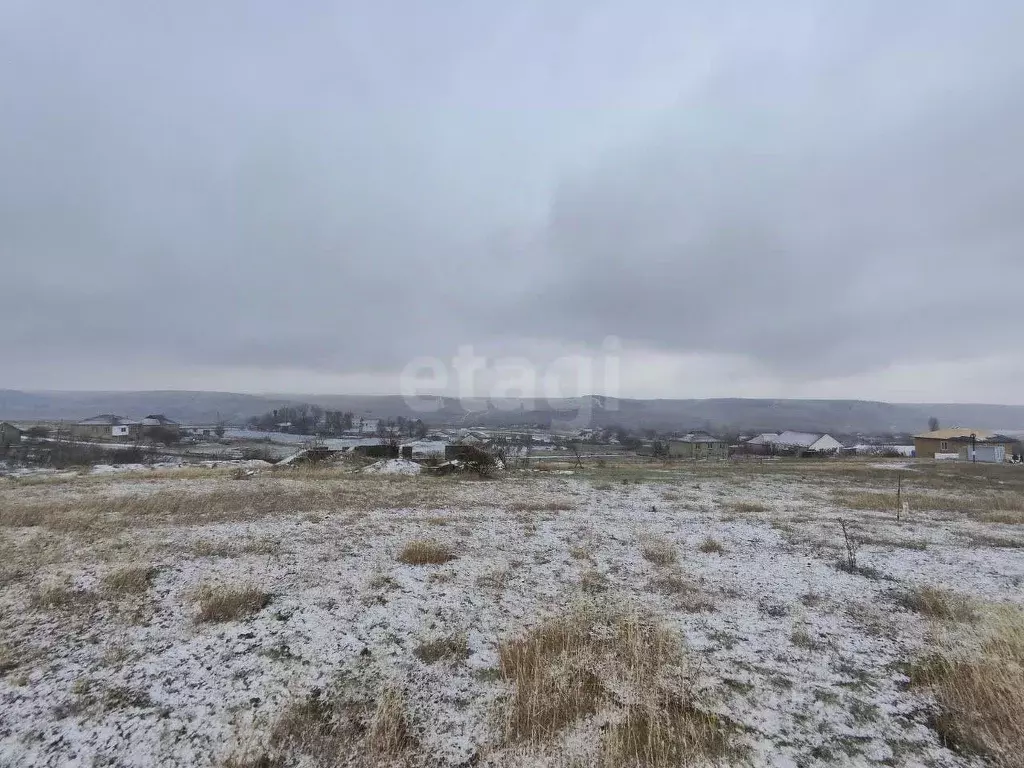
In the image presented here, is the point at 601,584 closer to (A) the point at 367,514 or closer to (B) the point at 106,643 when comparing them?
(B) the point at 106,643

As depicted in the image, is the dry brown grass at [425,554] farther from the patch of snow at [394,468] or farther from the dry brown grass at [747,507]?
the patch of snow at [394,468]

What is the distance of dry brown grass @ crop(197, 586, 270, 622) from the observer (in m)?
6.24

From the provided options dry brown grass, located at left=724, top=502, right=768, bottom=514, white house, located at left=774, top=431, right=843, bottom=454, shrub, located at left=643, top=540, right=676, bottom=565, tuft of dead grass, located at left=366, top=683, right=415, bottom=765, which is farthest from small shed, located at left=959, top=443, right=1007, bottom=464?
tuft of dead grass, located at left=366, top=683, right=415, bottom=765

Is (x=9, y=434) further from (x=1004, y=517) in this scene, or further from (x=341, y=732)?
(x=1004, y=517)

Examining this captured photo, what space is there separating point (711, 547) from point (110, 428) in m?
132

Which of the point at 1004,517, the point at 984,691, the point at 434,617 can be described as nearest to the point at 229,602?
the point at 434,617

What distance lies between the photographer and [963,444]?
63.7 metres

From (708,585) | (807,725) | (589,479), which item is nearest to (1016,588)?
(708,585)

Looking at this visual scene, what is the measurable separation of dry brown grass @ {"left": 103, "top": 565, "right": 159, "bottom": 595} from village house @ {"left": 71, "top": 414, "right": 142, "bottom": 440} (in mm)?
107820

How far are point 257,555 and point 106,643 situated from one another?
12.4 ft

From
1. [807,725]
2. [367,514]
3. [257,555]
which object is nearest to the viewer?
[807,725]

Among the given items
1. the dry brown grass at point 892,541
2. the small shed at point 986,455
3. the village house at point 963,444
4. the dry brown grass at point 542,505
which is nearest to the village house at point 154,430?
the dry brown grass at point 542,505

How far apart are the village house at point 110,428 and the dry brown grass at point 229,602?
360ft

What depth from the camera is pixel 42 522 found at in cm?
1149
